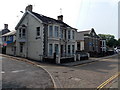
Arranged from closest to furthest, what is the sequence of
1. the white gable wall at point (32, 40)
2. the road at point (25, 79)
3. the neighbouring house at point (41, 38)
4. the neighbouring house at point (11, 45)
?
the road at point (25, 79) < the neighbouring house at point (41, 38) < the white gable wall at point (32, 40) < the neighbouring house at point (11, 45)

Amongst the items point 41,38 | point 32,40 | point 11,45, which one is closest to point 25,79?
point 41,38

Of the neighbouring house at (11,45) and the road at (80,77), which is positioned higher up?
the neighbouring house at (11,45)

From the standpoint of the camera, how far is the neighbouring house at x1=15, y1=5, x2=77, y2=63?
65.6 feet

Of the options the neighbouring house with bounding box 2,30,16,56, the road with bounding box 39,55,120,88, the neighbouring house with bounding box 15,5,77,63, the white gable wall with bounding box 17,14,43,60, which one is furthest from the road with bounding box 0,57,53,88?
the neighbouring house with bounding box 2,30,16,56

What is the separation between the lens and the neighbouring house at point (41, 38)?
20.0 meters

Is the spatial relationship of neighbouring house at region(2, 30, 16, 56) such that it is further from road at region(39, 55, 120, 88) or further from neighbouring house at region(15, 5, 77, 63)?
road at region(39, 55, 120, 88)

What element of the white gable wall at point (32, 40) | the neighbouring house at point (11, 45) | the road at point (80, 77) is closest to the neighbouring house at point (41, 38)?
the white gable wall at point (32, 40)

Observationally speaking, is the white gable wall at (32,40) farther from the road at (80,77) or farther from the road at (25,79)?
the road at (25,79)

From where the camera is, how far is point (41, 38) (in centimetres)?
1989

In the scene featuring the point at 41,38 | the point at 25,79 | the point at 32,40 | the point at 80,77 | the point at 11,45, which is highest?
the point at 41,38

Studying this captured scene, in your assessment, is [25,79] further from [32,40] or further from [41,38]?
[32,40]

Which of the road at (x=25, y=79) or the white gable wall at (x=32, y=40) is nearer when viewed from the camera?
the road at (x=25, y=79)

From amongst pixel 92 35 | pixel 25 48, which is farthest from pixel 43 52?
pixel 92 35

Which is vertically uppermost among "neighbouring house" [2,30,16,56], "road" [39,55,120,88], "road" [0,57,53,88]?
"neighbouring house" [2,30,16,56]
